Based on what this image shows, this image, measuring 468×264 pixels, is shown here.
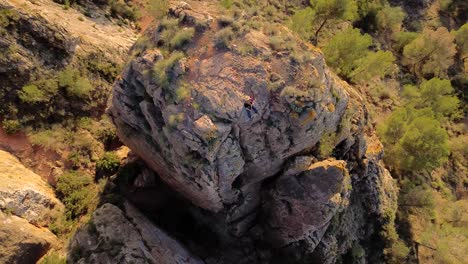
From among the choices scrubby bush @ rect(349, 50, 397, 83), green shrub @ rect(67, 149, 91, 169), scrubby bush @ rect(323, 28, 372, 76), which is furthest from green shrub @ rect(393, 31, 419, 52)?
green shrub @ rect(67, 149, 91, 169)

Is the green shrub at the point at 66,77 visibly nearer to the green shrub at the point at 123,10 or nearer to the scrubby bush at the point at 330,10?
the green shrub at the point at 123,10

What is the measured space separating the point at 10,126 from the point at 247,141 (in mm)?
19112

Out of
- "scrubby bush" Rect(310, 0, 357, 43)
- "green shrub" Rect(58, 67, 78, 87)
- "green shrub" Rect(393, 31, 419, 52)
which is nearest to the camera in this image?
"green shrub" Rect(58, 67, 78, 87)

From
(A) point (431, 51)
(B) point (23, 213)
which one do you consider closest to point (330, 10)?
(A) point (431, 51)

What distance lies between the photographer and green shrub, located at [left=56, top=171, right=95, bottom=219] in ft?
84.0

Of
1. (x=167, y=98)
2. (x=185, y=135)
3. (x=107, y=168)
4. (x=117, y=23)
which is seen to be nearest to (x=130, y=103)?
(x=167, y=98)

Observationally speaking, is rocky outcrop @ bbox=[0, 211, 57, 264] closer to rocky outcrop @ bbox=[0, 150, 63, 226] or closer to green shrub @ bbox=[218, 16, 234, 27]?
rocky outcrop @ bbox=[0, 150, 63, 226]

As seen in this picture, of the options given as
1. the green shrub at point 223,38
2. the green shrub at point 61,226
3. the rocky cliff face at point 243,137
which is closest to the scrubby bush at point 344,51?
the rocky cliff face at point 243,137

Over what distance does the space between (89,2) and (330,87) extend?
1077 inches

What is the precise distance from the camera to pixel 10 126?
26672 mm

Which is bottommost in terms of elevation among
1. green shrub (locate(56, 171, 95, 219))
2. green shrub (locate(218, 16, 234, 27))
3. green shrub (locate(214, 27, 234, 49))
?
green shrub (locate(56, 171, 95, 219))

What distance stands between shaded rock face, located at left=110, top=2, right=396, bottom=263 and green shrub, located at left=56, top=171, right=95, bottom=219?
5.61m

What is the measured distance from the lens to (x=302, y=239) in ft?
83.1

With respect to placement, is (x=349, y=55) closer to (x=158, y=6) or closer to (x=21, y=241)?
(x=158, y=6)
